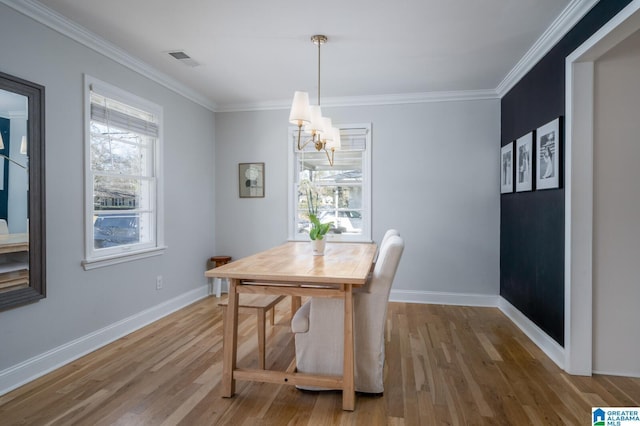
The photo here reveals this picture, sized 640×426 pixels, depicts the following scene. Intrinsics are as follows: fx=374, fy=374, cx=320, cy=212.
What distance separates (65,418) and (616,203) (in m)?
3.59

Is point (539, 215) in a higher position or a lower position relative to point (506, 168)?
lower

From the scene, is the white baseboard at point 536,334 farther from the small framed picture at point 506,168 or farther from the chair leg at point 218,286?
the chair leg at point 218,286

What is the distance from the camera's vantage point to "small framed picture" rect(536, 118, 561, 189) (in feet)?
8.96

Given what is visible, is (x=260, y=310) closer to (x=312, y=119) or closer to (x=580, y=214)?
(x=312, y=119)

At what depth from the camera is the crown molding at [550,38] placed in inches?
94.6

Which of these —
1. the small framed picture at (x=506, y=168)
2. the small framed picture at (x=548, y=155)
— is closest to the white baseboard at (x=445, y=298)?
the small framed picture at (x=506, y=168)

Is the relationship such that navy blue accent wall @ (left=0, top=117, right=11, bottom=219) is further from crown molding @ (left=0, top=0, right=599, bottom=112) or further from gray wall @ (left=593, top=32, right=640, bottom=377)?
gray wall @ (left=593, top=32, right=640, bottom=377)

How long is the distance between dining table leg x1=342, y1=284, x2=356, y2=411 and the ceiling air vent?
8.36ft

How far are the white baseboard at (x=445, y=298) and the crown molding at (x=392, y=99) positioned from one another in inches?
89.4

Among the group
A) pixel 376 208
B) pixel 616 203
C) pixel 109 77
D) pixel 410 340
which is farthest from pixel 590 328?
pixel 109 77

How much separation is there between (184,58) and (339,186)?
7.36ft

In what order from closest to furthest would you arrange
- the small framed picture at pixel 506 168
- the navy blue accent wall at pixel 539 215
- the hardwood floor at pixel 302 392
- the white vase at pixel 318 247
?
the hardwood floor at pixel 302 392 < the navy blue accent wall at pixel 539 215 < the white vase at pixel 318 247 < the small framed picture at pixel 506 168

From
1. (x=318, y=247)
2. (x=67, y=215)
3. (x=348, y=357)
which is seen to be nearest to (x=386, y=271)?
(x=348, y=357)

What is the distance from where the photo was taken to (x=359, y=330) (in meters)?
2.28
